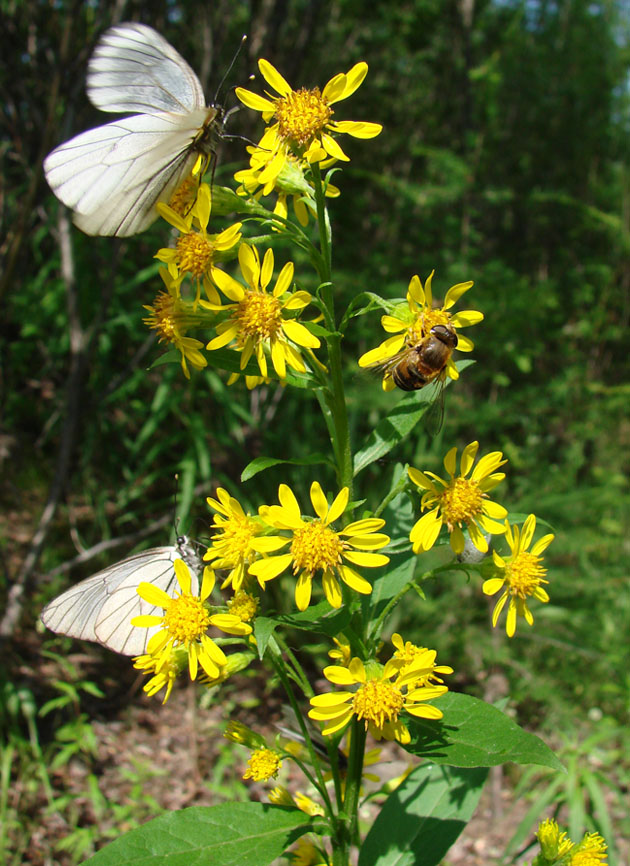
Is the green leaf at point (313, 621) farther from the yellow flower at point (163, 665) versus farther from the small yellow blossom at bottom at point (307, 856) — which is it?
the small yellow blossom at bottom at point (307, 856)

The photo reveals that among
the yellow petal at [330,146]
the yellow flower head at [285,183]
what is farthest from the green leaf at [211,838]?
the yellow petal at [330,146]

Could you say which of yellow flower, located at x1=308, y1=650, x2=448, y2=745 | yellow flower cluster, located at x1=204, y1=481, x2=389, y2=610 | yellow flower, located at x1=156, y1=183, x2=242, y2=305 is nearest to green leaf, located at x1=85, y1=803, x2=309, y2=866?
yellow flower, located at x1=308, y1=650, x2=448, y2=745

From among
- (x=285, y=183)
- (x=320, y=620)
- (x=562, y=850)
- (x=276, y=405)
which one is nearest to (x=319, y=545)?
(x=320, y=620)

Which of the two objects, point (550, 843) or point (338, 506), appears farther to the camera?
point (550, 843)

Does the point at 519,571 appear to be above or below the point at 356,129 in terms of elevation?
below

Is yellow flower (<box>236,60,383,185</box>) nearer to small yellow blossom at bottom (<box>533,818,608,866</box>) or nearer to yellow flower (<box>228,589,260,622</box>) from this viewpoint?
yellow flower (<box>228,589,260,622</box>)

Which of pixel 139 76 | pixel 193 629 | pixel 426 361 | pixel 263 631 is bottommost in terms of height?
pixel 193 629

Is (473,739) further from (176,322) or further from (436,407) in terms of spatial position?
(176,322)

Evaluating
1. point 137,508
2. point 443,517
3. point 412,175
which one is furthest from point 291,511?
point 412,175
